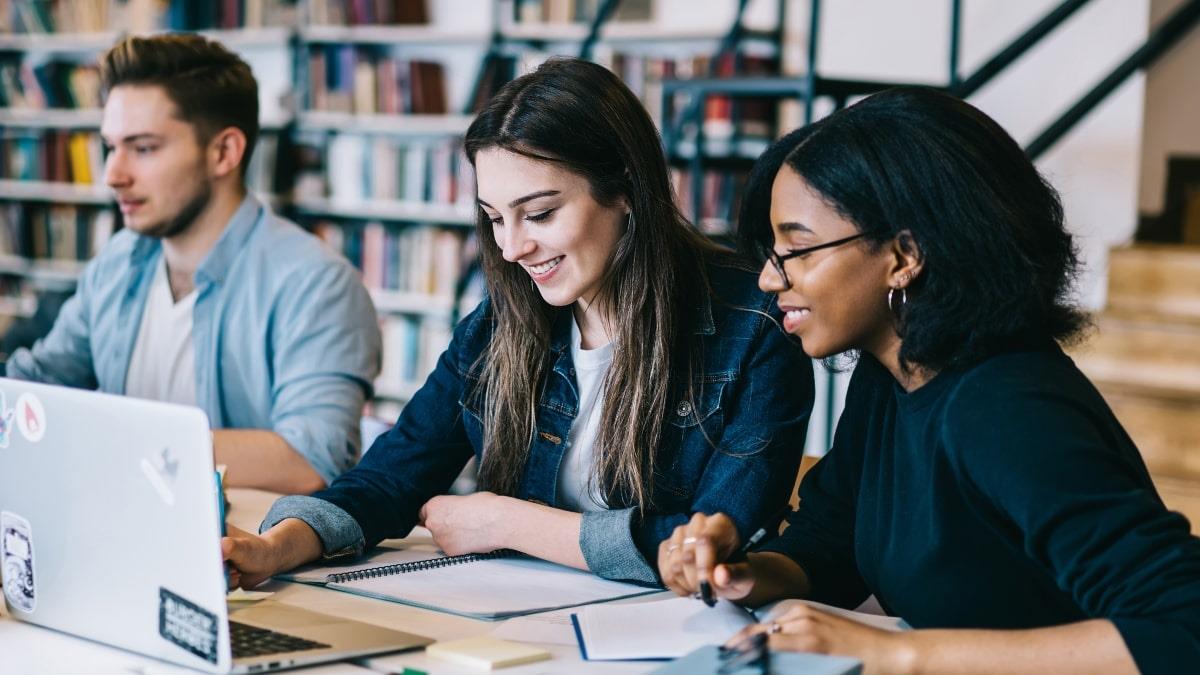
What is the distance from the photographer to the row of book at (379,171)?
500 cm

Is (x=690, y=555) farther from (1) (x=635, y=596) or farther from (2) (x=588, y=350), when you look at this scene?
(2) (x=588, y=350)

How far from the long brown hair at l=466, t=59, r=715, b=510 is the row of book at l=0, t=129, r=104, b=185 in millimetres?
4626

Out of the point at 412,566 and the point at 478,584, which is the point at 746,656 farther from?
the point at 412,566

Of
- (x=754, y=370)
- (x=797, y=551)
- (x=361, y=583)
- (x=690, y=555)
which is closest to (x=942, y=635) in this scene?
(x=690, y=555)

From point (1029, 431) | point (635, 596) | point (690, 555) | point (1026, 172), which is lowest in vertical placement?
point (635, 596)

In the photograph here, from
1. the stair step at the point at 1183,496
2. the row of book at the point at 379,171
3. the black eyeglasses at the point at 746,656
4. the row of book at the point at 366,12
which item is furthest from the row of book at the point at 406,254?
the black eyeglasses at the point at 746,656

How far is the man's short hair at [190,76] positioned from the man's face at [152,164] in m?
0.02

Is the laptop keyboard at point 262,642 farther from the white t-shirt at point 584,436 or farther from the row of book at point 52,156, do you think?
the row of book at point 52,156

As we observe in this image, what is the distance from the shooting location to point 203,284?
93.6 inches

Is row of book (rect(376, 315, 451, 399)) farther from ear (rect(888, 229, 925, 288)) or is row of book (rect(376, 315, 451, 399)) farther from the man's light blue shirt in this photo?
ear (rect(888, 229, 925, 288))

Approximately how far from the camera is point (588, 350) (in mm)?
1762

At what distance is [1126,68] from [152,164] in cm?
271

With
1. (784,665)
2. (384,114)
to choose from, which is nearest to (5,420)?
(784,665)

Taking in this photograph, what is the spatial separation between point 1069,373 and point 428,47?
14.2 ft
